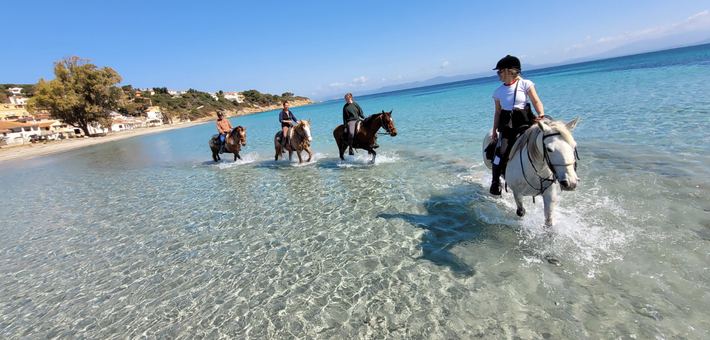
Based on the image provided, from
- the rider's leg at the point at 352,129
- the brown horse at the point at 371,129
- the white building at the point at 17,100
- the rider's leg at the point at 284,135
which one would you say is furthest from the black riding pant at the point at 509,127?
the white building at the point at 17,100

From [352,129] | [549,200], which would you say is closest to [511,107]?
[549,200]

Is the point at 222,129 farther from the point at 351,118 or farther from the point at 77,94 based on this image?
the point at 77,94

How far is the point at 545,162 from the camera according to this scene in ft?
13.9

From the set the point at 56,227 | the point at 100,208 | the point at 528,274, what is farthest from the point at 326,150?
the point at 528,274

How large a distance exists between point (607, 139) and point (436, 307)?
11529mm

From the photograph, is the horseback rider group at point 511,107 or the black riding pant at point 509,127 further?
the black riding pant at point 509,127

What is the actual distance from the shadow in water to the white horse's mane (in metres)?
1.71

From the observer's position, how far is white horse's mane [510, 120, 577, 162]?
3.69m

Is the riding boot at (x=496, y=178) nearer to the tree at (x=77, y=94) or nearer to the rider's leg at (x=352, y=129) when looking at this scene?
the rider's leg at (x=352, y=129)

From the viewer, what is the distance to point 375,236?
5.96 meters

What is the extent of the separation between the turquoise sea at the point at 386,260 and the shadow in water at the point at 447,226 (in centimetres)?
4

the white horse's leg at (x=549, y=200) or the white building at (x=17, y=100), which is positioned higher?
the white building at (x=17, y=100)

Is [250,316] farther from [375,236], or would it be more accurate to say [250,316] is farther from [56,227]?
[56,227]

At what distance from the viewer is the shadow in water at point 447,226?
4.91 metres
